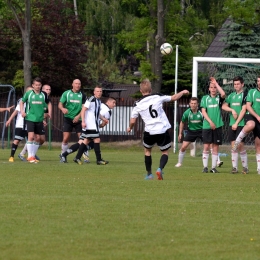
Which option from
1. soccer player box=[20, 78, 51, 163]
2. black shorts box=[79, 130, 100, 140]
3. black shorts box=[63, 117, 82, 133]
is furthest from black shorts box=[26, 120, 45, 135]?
black shorts box=[79, 130, 100, 140]

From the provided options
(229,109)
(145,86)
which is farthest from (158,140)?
(229,109)


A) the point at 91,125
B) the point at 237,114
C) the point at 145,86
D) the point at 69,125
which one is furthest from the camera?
the point at 69,125

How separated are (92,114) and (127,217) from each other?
9.74 m

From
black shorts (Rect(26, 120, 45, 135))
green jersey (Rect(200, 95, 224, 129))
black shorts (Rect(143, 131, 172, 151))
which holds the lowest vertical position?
black shorts (Rect(26, 120, 45, 135))

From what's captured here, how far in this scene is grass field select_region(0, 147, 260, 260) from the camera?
7.16 meters

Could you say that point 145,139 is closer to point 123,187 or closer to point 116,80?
point 123,187

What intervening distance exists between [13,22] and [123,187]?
32.5 meters

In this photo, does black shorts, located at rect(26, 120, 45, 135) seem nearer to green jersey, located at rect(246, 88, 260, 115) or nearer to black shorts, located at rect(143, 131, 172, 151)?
black shorts, located at rect(143, 131, 172, 151)

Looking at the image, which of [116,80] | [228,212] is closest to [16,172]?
[228,212]

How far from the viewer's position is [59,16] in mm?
44031

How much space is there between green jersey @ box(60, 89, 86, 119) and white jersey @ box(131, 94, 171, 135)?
18.5 ft

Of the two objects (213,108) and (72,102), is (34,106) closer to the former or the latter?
(72,102)

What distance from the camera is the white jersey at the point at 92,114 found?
1864cm

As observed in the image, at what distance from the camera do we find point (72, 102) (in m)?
19.6
